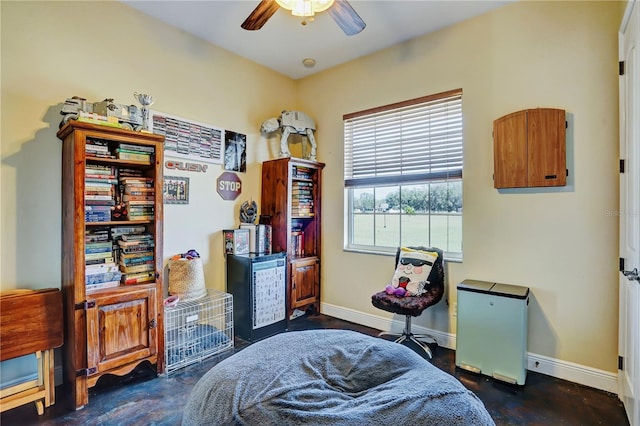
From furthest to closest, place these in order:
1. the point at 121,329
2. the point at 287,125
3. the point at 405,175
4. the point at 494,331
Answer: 1. the point at 287,125
2. the point at 405,175
3. the point at 494,331
4. the point at 121,329

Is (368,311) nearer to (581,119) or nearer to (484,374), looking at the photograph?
(484,374)

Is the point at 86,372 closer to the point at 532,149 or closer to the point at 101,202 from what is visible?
the point at 101,202

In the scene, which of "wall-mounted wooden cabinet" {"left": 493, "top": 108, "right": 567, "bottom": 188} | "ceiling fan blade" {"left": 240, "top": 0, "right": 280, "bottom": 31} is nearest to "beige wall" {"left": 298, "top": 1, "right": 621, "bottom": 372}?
"wall-mounted wooden cabinet" {"left": 493, "top": 108, "right": 567, "bottom": 188}

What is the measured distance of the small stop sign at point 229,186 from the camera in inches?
131

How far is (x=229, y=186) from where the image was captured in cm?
340

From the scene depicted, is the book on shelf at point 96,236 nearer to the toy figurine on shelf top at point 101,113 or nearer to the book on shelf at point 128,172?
the book on shelf at point 128,172

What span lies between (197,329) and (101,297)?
919 mm

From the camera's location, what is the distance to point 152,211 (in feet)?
8.16

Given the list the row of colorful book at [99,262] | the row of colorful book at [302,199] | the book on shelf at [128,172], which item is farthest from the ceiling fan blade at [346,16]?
the row of colorful book at [99,262]

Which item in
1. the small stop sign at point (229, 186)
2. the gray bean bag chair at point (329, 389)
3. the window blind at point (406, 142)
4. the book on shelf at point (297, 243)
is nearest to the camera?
the gray bean bag chair at point (329, 389)

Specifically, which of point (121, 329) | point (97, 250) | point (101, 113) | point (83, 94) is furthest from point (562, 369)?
point (83, 94)

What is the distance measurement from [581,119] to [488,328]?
1.71 m

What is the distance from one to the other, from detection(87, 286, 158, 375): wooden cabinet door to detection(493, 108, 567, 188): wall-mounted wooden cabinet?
9.73 ft

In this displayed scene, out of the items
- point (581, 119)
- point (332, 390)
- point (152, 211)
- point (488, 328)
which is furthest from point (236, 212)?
point (581, 119)
